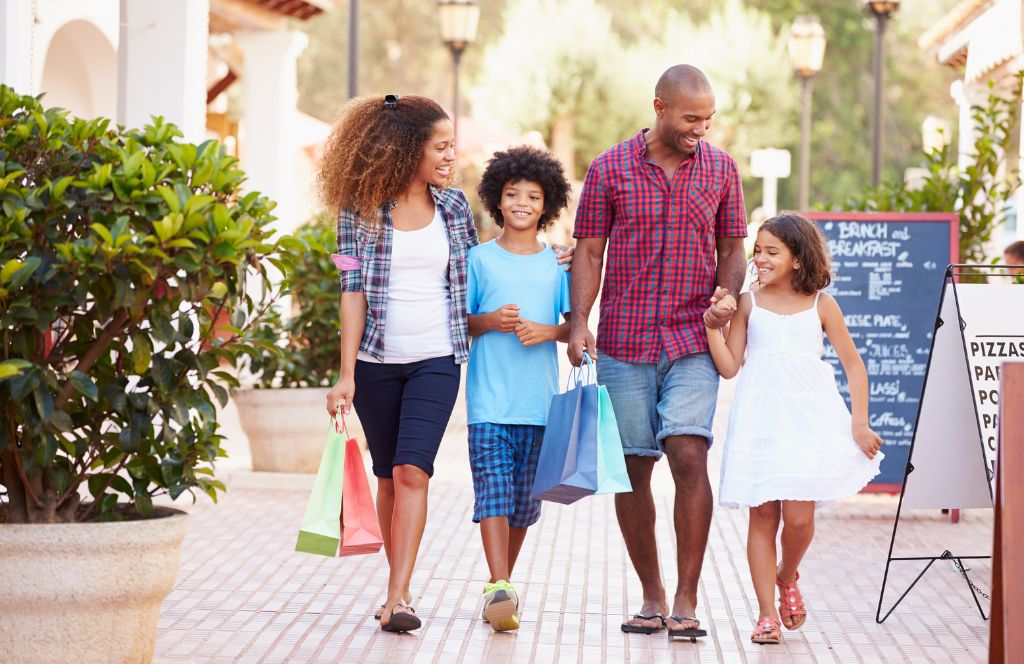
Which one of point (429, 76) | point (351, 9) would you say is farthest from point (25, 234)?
point (429, 76)

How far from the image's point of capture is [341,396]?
5418 millimetres

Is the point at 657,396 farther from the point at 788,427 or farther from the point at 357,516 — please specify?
the point at 357,516

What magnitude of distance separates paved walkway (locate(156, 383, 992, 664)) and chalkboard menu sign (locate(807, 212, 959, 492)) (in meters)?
0.68

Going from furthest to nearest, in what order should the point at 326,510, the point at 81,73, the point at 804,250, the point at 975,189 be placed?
1. the point at 81,73
2. the point at 975,189
3. the point at 804,250
4. the point at 326,510

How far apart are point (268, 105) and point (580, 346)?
11573mm

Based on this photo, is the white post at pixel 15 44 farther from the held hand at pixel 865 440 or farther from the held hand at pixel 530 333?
the held hand at pixel 865 440

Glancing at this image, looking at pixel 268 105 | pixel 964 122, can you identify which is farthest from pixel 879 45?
pixel 268 105

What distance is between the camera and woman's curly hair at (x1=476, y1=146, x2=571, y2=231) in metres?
5.74

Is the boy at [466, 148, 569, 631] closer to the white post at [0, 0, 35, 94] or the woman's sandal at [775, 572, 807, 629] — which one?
the woman's sandal at [775, 572, 807, 629]

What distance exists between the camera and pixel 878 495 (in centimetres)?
944

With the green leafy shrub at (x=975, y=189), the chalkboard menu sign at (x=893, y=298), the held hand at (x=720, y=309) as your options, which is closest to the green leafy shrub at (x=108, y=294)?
Answer: the held hand at (x=720, y=309)

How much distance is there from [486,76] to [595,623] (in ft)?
103

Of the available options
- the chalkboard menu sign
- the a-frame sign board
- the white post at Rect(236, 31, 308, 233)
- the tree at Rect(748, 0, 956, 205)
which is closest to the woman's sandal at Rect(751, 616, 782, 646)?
the a-frame sign board

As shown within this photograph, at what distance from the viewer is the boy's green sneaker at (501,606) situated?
17.6ft
